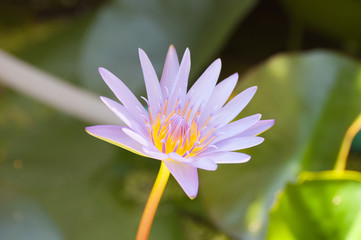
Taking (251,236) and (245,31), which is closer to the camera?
(251,236)

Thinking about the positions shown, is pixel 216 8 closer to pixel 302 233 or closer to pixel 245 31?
pixel 245 31

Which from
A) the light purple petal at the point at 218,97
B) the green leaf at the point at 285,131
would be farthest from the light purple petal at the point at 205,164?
the green leaf at the point at 285,131

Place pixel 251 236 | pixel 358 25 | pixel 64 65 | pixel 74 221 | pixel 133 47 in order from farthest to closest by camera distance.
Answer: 1. pixel 64 65
2. pixel 133 47
3. pixel 358 25
4. pixel 74 221
5. pixel 251 236

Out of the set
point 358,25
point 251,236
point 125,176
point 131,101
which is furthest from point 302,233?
point 358,25

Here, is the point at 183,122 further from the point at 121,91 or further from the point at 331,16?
the point at 331,16

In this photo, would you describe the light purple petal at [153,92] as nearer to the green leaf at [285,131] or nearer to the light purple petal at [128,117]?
the light purple petal at [128,117]

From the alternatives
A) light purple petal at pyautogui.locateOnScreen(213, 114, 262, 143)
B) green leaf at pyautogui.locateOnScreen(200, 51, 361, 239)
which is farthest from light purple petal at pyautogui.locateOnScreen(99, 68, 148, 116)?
green leaf at pyautogui.locateOnScreen(200, 51, 361, 239)
